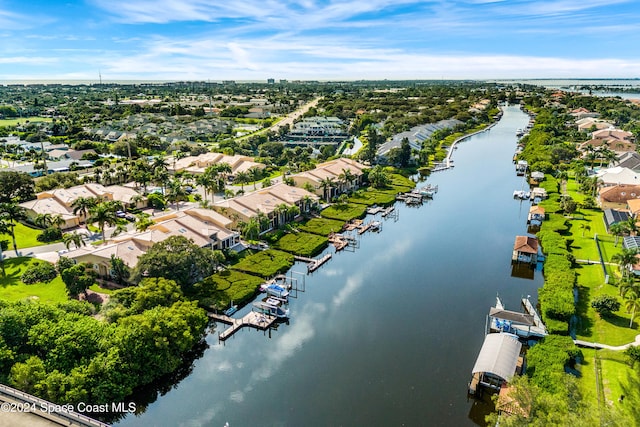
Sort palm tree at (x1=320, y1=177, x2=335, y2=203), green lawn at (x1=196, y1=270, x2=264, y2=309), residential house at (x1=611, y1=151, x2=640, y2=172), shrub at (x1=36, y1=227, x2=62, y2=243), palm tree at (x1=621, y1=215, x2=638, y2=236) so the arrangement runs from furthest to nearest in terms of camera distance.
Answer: residential house at (x1=611, y1=151, x2=640, y2=172) < palm tree at (x1=320, y1=177, x2=335, y2=203) < shrub at (x1=36, y1=227, x2=62, y2=243) < palm tree at (x1=621, y1=215, x2=638, y2=236) < green lawn at (x1=196, y1=270, x2=264, y2=309)

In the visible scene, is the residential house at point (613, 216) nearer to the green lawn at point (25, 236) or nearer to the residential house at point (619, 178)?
the residential house at point (619, 178)

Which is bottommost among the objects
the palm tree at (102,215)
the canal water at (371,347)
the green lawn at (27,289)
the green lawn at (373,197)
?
the canal water at (371,347)

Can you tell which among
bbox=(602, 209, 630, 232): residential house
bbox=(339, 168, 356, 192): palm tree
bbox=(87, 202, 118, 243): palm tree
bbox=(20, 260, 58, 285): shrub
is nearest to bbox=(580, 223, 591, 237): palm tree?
bbox=(602, 209, 630, 232): residential house

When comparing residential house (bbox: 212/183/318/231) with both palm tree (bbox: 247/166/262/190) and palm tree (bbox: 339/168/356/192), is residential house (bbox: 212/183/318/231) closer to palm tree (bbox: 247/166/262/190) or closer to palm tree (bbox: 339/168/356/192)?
palm tree (bbox: 339/168/356/192)

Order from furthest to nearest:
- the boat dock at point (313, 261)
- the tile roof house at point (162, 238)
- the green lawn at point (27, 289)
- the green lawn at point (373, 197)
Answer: the green lawn at point (373, 197)
the boat dock at point (313, 261)
the tile roof house at point (162, 238)
the green lawn at point (27, 289)

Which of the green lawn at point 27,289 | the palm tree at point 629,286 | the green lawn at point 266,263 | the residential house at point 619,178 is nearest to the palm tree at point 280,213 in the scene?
the green lawn at point 266,263

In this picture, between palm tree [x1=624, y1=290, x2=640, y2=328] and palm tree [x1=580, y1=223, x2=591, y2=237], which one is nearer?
palm tree [x1=624, y1=290, x2=640, y2=328]

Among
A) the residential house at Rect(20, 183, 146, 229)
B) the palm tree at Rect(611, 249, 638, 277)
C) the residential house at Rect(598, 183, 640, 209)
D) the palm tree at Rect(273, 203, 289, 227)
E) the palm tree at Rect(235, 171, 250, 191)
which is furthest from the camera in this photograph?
the palm tree at Rect(235, 171, 250, 191)

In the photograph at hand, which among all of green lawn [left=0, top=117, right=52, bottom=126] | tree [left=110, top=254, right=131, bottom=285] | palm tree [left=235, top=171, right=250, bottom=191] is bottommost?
tree [left=110, top=254, right=131, bottom=285]
